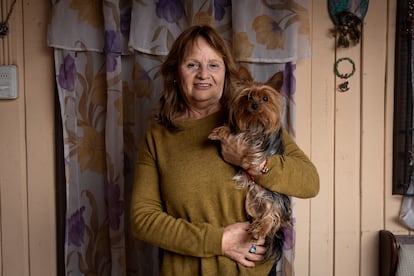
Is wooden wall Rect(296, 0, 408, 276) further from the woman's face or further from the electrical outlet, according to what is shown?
the electrical outlet

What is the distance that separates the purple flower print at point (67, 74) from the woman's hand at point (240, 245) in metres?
1.19

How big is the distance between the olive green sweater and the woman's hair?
8 centimetres

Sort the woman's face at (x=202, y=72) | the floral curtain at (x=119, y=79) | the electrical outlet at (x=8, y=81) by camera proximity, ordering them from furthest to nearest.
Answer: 1. the electrical outlet at (x=8, y=81)
2. the floral curtain at (x=119, y=79)
3. the woman's face at (x=202, y=72)

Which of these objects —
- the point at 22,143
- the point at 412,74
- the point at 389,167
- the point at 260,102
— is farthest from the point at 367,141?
the point at 22,143

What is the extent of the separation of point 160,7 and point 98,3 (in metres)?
0.33

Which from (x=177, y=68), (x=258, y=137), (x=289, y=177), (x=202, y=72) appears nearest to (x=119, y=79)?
(x=177, y=68)

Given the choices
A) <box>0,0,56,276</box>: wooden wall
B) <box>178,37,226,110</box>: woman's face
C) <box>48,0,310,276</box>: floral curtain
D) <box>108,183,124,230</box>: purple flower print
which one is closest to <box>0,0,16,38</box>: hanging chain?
<box>0,0,56,276</box>: wooden wall

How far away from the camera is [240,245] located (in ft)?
3.97

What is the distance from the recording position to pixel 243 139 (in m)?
1.19

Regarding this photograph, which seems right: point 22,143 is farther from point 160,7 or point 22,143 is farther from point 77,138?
point 160,7

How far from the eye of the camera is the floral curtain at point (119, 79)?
1.81 m

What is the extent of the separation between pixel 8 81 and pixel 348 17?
182 cm

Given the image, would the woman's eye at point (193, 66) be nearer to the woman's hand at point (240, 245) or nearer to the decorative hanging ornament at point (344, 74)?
the woman's hand at point (240, 245)

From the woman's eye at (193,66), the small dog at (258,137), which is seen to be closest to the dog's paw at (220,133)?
the small dog at (258,137)
